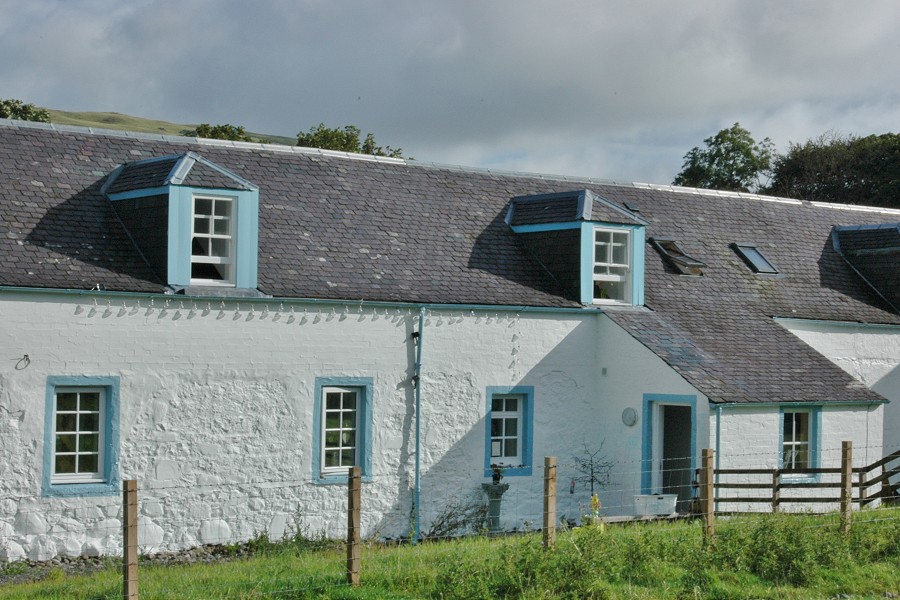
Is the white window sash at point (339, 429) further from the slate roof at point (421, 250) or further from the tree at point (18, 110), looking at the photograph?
the tree at point (18, 110)

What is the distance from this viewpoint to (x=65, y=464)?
18062 millimetres

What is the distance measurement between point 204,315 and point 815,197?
40.7 m

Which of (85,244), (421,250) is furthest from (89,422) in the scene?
(421,250)

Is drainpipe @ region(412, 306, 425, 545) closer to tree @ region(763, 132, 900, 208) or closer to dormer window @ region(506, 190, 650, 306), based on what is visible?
dormer window @ region(506, 190, 650, 306)

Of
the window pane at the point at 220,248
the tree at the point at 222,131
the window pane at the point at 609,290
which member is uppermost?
the tree at the point at 222,131

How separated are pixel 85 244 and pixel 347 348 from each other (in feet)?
14.8

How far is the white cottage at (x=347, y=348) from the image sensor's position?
59.9 ft

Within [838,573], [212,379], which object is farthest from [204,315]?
[838,573]

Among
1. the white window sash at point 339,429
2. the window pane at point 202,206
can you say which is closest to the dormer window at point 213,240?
the window pane at point 202,206

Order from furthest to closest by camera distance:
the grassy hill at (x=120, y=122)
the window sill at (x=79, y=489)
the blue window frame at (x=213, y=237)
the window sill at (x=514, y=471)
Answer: the grassy hill at (x=120, y=122), the window sill at (x=514, y=471), the blue window frame at (x=213, y=237), the window sill at (x=79, y=489)

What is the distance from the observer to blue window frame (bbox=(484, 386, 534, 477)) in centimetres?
2209

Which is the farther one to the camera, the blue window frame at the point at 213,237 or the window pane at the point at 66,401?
the blue window frame at the point at 213,237

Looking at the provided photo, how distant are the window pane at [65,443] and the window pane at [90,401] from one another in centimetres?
48

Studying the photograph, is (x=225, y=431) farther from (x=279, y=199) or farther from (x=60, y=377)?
(x=279, y=199)
